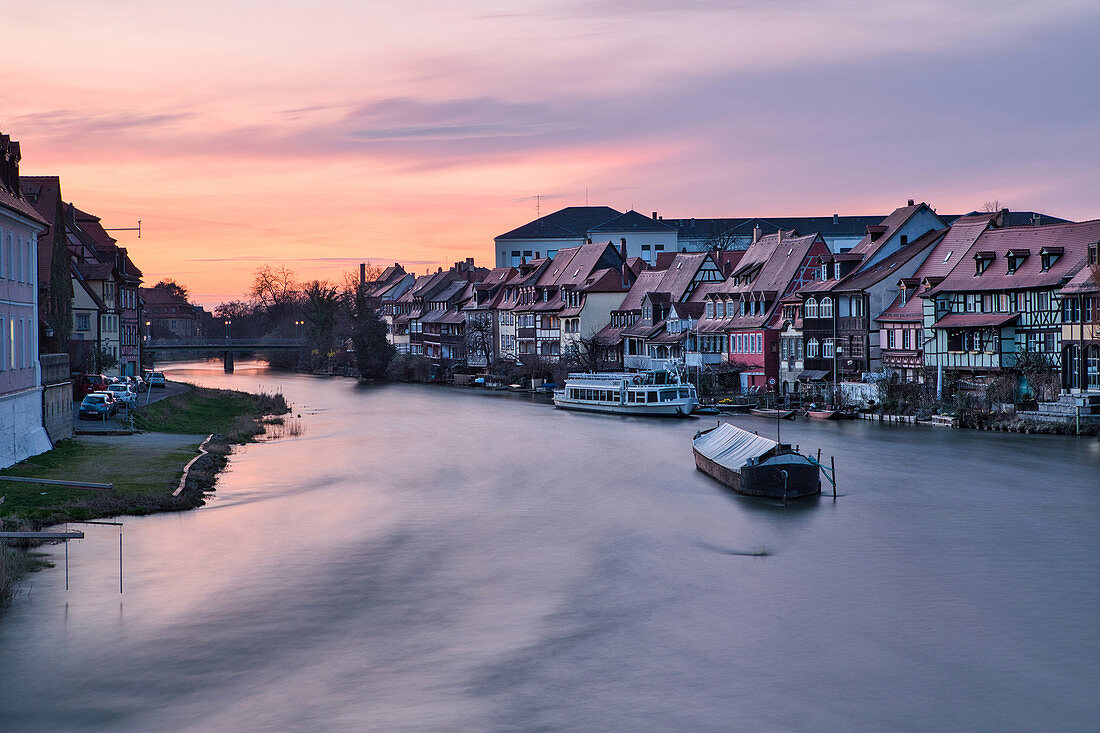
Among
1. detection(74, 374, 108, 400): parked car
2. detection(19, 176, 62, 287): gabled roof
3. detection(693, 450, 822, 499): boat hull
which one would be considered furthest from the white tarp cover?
detection(19, 176, 62, 287): gabled roof

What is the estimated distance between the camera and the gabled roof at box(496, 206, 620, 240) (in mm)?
139000

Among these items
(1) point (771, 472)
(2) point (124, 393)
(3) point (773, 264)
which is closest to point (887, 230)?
(3) point (773, 264)

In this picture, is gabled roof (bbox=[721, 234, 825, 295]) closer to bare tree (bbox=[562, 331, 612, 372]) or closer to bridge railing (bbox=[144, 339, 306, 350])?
bare tree (bbox=[562, 331, 612, 372])

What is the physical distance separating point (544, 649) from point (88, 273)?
58.9m

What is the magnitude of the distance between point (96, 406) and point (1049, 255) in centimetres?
4278

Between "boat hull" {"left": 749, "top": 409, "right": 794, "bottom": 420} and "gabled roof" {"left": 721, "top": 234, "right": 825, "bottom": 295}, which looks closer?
"boat hull" {"left": 749, "top": 409, "right": 794, "bottom": 420}

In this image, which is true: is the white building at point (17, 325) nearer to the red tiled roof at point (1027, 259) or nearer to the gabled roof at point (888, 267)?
the red tiled roof at point (1027, 259)

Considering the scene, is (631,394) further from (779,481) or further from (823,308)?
(779,481)

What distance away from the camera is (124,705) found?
17891 millimetres

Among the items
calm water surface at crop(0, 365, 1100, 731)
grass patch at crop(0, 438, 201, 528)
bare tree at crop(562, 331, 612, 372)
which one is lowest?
calm water surface at crop(0, 365, 1100, 731)

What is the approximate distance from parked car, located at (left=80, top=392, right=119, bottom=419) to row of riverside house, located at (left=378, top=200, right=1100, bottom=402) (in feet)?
122

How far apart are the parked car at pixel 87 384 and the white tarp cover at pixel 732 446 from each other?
25951mm

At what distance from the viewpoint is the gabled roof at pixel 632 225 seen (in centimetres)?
13238

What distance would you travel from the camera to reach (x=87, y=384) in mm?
53375
